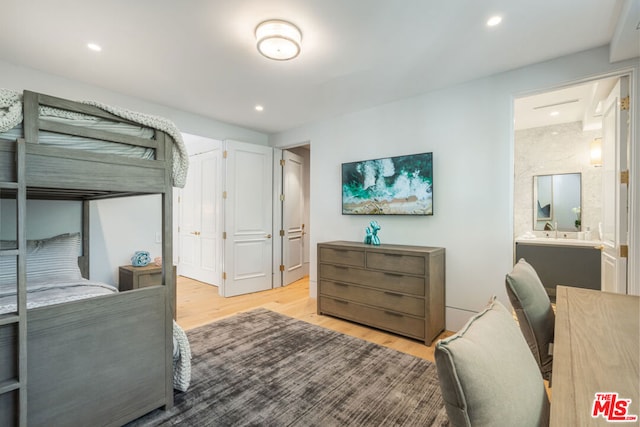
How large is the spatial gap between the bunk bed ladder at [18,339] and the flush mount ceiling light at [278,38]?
1574mm

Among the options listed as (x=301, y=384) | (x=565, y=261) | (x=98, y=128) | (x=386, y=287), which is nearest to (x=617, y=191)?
(x=565, y=261)

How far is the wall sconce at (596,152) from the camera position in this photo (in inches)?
154

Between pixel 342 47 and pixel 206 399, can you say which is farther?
pixel 342 47

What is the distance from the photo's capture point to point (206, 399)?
188cm

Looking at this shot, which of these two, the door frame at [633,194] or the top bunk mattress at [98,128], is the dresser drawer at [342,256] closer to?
the top bunk mattress at [98,128]

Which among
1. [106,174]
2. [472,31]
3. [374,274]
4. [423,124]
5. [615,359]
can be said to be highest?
[472,31]

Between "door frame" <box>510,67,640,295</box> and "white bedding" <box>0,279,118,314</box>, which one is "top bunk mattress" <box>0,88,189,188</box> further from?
"door frame" <box>510,67,640,295</box>

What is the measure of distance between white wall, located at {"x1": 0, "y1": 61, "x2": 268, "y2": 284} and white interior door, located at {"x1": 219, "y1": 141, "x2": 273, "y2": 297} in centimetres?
66

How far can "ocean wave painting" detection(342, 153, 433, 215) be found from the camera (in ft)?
10.5

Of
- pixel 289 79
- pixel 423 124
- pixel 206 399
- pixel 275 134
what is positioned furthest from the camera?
pixel 275 134

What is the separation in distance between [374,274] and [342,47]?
2201mm

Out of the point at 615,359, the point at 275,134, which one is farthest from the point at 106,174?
the point at 275,134

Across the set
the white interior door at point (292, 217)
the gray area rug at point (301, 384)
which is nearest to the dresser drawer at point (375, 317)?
the gray area rug at point (301, 384)

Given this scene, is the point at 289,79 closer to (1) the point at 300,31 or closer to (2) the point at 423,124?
(1) the point at 300,31
